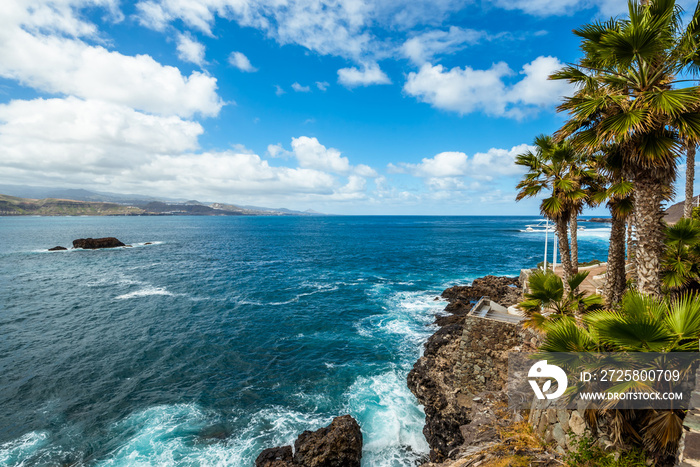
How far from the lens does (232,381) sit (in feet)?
61.5

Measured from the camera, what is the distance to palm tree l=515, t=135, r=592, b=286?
14297mm

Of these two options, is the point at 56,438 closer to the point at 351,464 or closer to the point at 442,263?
the point at 351,464

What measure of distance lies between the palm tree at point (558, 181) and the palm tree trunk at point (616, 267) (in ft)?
5.34

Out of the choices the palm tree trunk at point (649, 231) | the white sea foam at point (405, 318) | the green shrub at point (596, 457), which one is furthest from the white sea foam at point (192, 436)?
the palm tree trunk at point (649, 231)

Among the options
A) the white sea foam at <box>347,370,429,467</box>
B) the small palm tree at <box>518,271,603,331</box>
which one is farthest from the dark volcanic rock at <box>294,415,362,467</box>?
the small palm tree at <box>518,271,603,331</box>

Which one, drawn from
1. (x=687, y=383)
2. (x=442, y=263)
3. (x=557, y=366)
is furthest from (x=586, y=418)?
(x=442, y=263)

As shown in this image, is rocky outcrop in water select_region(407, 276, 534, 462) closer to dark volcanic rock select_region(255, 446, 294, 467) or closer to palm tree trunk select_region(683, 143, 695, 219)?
dark volcanic rock select_region(255, 446, 294, 467)

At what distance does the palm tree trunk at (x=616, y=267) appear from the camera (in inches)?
528

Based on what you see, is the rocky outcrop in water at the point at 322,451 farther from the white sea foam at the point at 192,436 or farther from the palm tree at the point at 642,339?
the palm tree at the point at 642,339

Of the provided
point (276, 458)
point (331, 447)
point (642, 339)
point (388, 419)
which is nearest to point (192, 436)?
point (276, 458)

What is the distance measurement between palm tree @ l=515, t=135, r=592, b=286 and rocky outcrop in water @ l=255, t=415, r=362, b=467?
13.2 meters

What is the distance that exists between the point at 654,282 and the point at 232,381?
69.3 ft

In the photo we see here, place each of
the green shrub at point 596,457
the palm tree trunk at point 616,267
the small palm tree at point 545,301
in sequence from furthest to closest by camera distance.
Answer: the palm tree trunk at point 616,267 → the small palm tree at point 545,301 → the green shrub at point 596,457

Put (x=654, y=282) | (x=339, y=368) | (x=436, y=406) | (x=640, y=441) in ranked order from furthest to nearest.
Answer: (x=339, y=368) → (x=436, y=406) → (x=654, y=282) → (x=640, y=441)
